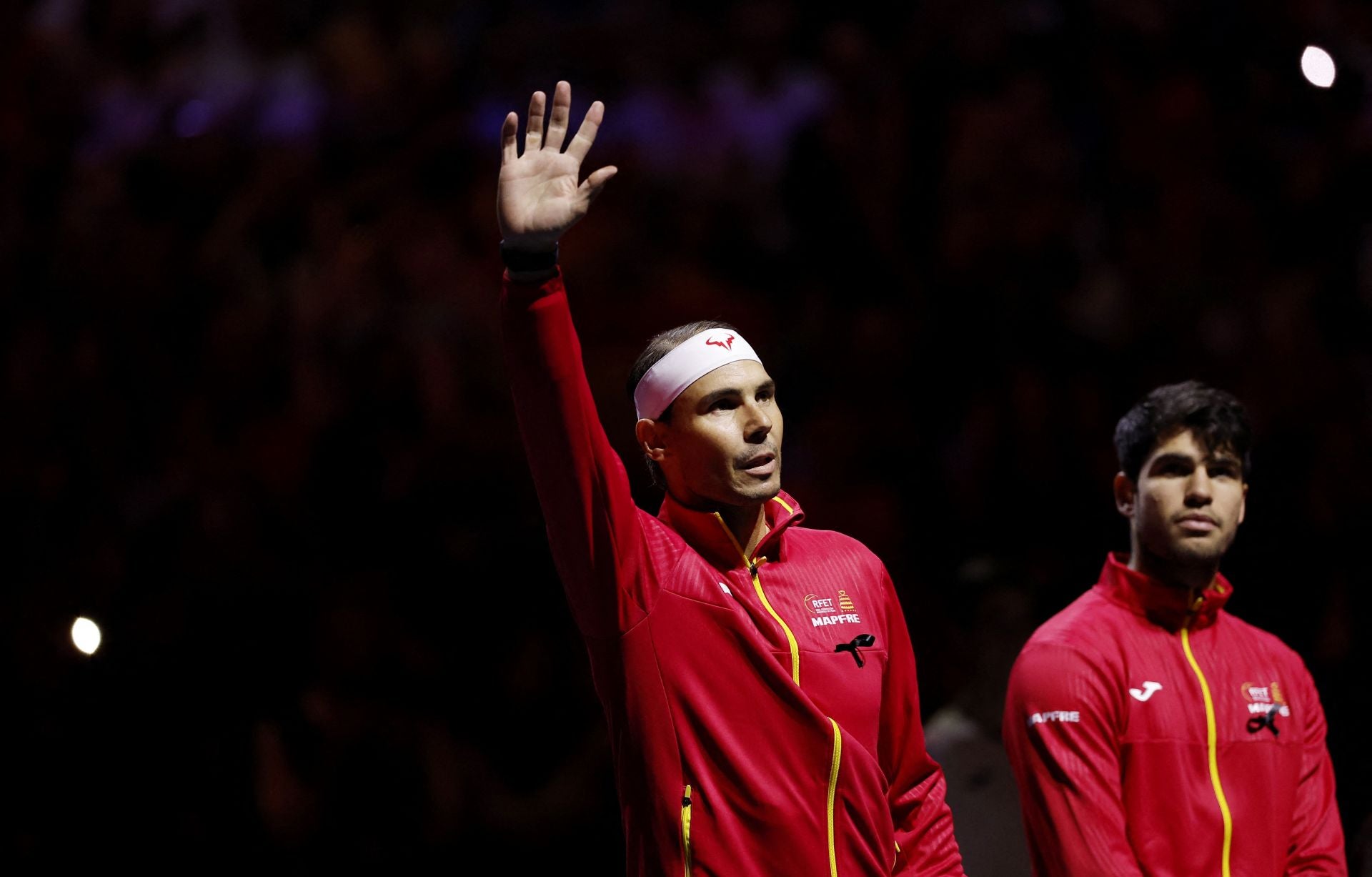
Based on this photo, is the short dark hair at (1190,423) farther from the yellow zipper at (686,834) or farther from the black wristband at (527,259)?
the black wristband at (527,259)

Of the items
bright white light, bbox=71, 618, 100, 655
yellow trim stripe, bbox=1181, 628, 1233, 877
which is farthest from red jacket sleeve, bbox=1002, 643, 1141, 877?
bright white light, bbox=71, 618, 100, 655

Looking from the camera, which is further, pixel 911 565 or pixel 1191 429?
pixel 911 565

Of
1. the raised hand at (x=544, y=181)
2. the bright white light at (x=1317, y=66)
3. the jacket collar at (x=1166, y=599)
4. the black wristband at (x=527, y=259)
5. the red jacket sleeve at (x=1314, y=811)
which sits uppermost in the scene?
the bright white light at (x=1317, y=66)

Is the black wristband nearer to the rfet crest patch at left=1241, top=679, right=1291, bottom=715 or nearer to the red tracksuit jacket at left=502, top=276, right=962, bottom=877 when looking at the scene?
the red tracksuit jacket at left=502, top=276, right=962, bottom=877

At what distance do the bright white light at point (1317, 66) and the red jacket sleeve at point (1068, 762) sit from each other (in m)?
3.53

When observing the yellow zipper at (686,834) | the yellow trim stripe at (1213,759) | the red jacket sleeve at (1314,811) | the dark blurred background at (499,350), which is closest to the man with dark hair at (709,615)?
the yellow zipper at (686,834)

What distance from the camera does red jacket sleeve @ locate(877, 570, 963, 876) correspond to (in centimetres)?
263

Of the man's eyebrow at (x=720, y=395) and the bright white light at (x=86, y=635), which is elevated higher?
the man's eyebrow at (x=720, y=395)

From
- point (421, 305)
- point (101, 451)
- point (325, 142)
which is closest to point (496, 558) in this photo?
point (421, 305)

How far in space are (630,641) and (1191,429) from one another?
1.63m

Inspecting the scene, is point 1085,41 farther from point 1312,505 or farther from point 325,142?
point 325,142

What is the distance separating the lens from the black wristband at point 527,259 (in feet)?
7.28

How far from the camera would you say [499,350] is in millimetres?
5113

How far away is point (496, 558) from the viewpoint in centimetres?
469
